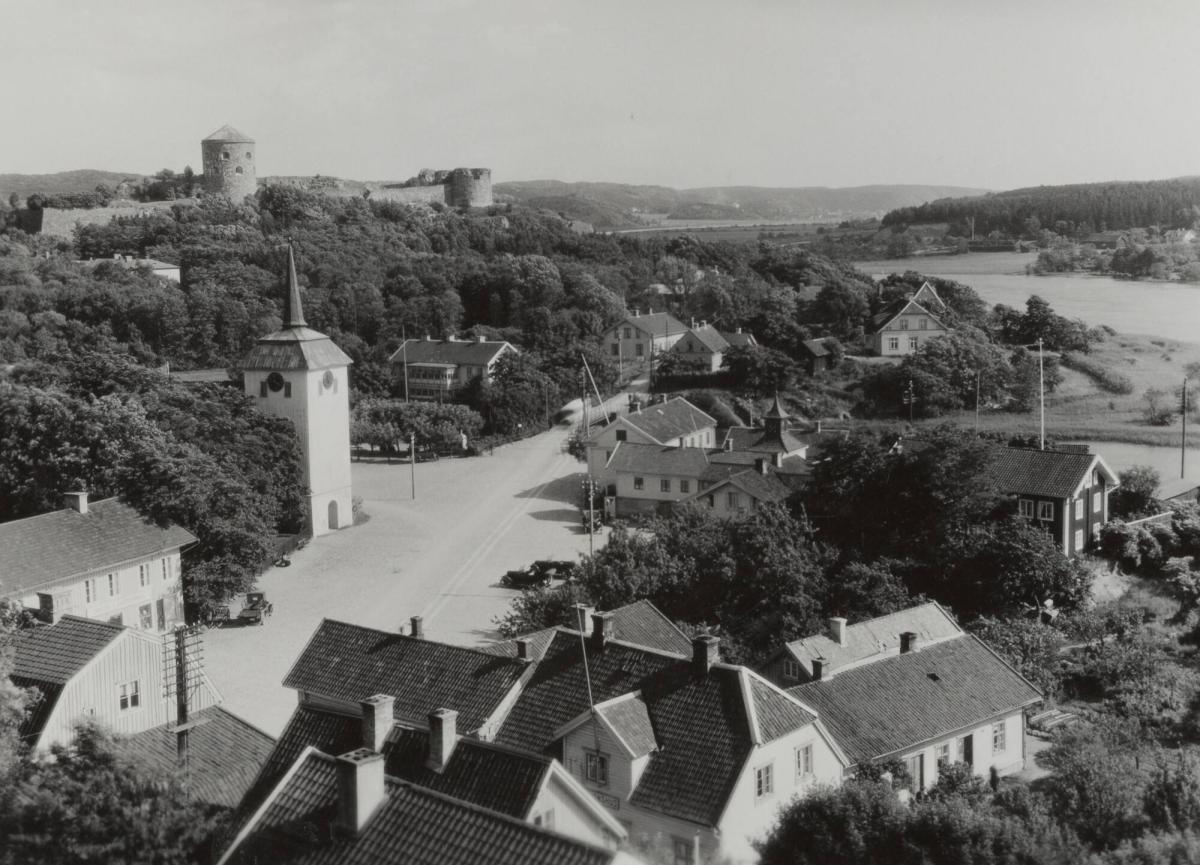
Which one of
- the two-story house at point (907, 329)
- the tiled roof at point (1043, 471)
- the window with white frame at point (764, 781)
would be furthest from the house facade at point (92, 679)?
the two-story house at point (907, 329)

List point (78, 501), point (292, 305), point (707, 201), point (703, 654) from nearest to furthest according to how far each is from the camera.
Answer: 1. point (703, 654)
2. point (78, 501)
3. point (292, 305)
4. point (707, 201)

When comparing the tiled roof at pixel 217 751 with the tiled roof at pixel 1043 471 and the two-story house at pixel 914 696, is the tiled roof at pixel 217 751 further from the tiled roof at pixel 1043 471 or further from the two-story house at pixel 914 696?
the tiled roof at pixel 1043 471

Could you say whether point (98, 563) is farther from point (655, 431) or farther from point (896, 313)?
point (896, 313)

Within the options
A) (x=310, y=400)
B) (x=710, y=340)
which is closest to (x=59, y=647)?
(x=310, y=400)

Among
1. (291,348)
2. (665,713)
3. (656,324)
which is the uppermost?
(291,348)

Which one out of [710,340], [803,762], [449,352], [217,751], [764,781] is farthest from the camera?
[710,340]

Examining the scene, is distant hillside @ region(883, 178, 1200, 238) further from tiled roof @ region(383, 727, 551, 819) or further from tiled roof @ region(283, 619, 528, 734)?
tiled roof @ region(383, 727, 551, 819)

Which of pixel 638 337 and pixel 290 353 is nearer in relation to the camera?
pixel 290 353

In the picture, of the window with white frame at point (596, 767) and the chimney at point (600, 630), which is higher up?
the chimney at point (600, 630)
